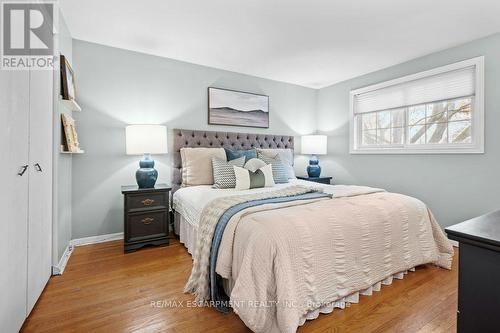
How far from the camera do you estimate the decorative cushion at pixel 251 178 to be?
280cm

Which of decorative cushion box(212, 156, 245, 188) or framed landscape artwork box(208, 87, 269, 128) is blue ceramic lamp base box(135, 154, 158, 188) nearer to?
decorative cushion box(212, 156, 245, 188)

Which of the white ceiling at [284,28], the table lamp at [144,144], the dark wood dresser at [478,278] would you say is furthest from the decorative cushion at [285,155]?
the dark wood dresser at [478,278]

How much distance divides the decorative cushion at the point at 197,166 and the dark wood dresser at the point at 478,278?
2.66 m

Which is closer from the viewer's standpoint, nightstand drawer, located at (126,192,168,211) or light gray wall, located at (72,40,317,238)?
nightstand drawer, located at (126,192,168,211)

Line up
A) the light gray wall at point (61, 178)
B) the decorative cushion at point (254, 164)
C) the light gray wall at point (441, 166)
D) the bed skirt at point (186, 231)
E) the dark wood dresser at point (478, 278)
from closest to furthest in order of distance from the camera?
the dark wood dresser at point (478, 278), the light gray wall at point (61, 178), the bed skirt at point (186, 231), the light gray wall at point (441, 166), the decorative cushion at point (254, 164)

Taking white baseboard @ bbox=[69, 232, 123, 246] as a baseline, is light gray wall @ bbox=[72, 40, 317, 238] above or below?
above

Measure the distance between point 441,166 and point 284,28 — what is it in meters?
2.51

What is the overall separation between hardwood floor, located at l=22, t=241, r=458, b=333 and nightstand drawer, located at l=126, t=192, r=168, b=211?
610mm

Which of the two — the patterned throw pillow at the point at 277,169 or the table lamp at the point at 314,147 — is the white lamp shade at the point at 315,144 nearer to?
the table lamp at the point at 314,147

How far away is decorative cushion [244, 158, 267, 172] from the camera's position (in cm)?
305

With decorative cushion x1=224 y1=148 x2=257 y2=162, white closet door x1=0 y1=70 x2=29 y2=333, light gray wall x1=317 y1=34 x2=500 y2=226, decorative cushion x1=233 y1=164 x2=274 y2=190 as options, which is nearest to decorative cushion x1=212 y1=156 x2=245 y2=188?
decorative cushion x1=233 y1=164 x2=274 y2=190

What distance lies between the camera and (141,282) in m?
2.08

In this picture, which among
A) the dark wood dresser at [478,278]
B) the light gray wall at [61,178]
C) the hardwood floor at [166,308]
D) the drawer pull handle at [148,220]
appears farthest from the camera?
the drawer pull handle at [148,220]

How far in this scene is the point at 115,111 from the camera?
3.08 meters
